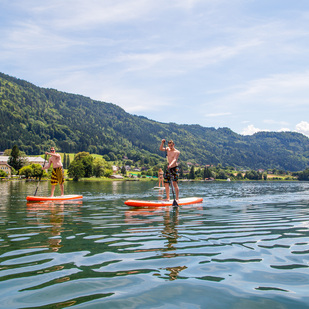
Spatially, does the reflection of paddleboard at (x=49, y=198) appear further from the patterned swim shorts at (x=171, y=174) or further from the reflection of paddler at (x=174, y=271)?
the reflection of paddler at (x=174, y=271)

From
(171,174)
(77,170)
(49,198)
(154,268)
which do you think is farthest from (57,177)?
(77,170)

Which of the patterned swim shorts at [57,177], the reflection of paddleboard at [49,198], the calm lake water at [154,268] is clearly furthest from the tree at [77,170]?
the calm lake water at [154,268]

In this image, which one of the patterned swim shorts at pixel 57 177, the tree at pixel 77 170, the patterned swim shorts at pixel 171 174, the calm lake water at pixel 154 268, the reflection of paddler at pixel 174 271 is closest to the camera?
the calm lake water at pixel 154 268

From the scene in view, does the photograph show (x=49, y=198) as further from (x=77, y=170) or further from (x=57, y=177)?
(x=77, y=170)

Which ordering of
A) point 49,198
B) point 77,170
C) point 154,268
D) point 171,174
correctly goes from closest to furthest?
point 154,268 → point 171,174 → point 49,198 → point 77,170

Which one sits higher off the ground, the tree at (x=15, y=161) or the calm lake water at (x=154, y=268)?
the tree at (x=15, y=161)

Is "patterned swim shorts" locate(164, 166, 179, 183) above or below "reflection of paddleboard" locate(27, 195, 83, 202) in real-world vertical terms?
above

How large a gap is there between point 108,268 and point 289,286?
9.68 feet

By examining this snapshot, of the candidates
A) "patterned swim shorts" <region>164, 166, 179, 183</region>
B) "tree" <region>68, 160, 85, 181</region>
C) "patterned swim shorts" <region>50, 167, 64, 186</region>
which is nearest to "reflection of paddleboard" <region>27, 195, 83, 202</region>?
"patterned swim shorts" <region>50, 167, 64, 186</region>

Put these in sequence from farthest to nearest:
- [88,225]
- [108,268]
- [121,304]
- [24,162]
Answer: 1. [24,162]
2. [88,225]
3. [108,268]
4. [121,304]

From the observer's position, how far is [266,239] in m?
8.21

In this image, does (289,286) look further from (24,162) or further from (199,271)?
(24,162)

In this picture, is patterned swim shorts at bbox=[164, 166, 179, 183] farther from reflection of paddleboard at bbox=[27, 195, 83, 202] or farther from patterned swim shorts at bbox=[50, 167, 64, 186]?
patterned swim shorts at bbox=[50, 167, 64, 186]

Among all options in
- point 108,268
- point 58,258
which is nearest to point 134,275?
point 108,268
